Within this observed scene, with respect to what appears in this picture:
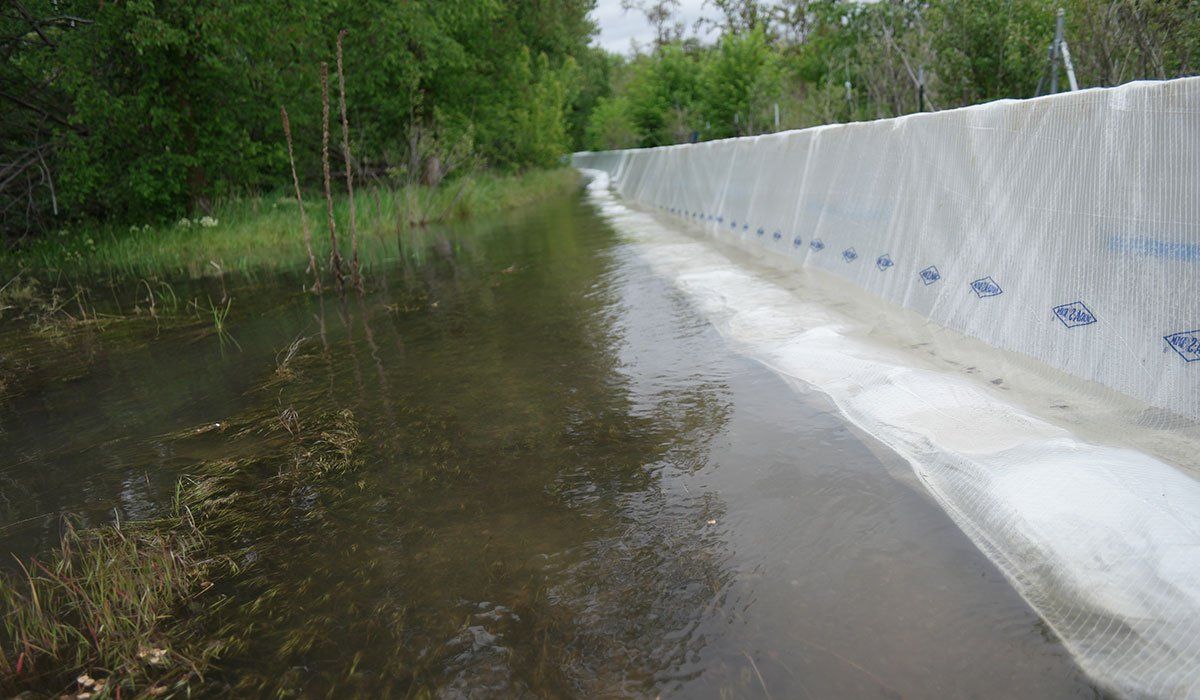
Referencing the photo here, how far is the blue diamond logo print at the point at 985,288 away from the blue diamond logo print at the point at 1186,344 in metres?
1.50

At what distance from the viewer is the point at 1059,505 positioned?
3252 mm

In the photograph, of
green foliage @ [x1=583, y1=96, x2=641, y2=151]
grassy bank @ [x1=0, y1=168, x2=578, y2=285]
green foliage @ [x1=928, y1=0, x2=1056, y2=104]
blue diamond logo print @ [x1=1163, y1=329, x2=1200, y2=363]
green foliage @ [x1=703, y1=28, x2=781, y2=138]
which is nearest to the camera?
blue diamond logo print @ [x1=1163, y1=329, x2=1200, y2=363]

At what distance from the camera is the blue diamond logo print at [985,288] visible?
5441mm

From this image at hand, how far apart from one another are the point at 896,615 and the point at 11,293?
1243 centimetres

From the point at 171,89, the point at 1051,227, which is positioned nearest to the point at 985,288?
the point at 1051,227

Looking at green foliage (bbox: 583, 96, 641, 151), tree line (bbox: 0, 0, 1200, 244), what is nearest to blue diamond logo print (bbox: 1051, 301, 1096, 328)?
tree line (bbox: 0, 0, 1200, 244)

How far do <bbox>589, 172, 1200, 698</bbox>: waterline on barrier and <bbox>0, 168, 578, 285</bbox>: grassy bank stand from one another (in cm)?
1078

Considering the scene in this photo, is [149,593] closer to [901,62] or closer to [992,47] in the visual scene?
[992,47]

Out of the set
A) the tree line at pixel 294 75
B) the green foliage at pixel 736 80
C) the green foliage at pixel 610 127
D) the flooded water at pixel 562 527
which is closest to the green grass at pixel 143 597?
the flooded water at pixel 562 527

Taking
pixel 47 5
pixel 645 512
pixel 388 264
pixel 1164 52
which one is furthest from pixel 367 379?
pixel 47 5

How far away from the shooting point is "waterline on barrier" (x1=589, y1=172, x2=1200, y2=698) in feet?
8.42

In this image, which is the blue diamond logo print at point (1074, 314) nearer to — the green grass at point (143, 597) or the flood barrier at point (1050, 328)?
the flood barrier at point (1050, 328)

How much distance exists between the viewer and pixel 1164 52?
31.0ft

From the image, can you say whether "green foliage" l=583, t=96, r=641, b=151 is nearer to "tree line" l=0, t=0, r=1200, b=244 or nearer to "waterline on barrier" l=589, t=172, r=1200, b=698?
"tree line" l=0, t=0, r=1200, b=244
